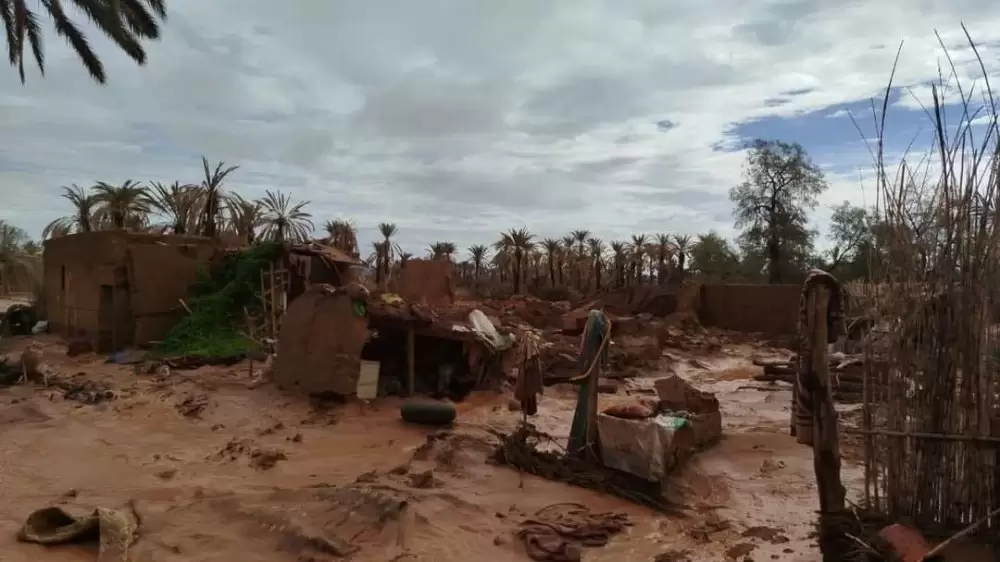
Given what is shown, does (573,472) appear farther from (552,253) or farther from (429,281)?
(552,253)

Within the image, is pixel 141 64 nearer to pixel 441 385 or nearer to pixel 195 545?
pixel 441 385

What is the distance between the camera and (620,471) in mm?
7465

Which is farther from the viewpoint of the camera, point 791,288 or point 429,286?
point 791,288

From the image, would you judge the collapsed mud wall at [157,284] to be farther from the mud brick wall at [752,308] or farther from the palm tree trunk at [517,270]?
the palm tree trunk at [517,270]

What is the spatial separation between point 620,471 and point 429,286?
10850 mm

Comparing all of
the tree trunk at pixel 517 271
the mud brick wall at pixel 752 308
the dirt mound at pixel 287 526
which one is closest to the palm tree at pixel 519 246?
the tree trunk at pixel 517 271

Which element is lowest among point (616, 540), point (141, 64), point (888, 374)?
point (616, 540)

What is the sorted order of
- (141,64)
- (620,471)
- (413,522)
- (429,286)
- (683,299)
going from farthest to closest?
(683,299) < (429,286) < (141,64) < (620,471) < (413,522)

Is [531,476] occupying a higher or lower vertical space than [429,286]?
lower

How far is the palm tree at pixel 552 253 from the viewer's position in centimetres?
4486

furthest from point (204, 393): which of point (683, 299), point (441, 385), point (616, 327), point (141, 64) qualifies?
point (683, 299)

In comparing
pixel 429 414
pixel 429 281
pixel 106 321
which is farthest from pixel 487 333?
pixel 106 321

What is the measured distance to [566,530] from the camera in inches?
242

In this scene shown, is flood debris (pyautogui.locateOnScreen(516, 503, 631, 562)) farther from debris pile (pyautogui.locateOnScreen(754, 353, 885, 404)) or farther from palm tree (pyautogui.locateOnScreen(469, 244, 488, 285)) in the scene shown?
palm tree (pyautogui.locateOnScreen(469, 244, 488, 285))
